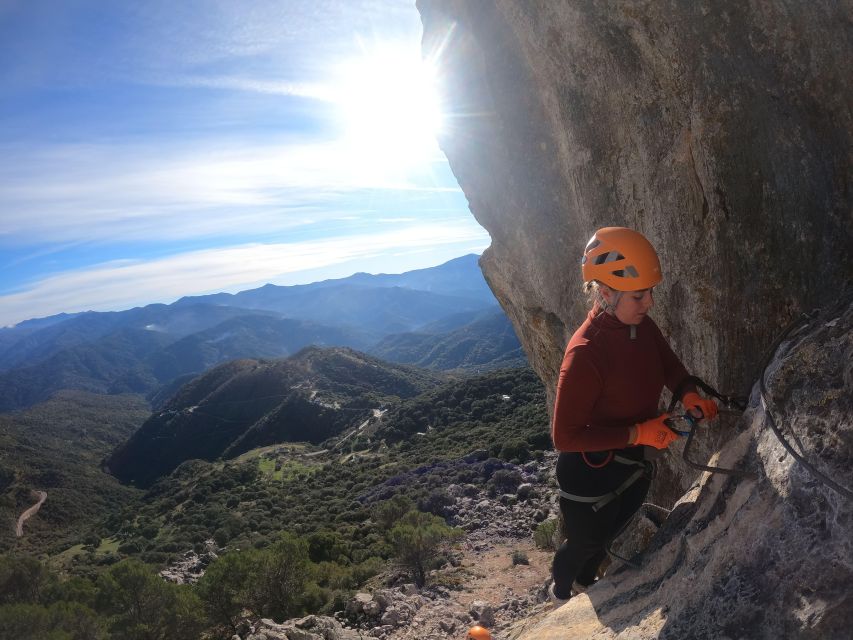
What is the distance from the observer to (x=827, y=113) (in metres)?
4.70

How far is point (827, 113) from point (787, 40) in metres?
0.76

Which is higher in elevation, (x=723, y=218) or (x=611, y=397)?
(x=723, y=218)

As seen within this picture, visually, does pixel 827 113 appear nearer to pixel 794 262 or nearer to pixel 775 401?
pixel 794 262

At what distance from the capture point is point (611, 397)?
4.16 m

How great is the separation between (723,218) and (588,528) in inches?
131

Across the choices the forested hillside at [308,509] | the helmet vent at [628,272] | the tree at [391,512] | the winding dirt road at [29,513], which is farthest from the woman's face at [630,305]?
the winding dirt road at [29,513]

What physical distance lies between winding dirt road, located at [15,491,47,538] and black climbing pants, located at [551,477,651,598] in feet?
286

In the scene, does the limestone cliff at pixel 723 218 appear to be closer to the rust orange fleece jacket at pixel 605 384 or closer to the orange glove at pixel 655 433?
the orange glove at pixel 655 433

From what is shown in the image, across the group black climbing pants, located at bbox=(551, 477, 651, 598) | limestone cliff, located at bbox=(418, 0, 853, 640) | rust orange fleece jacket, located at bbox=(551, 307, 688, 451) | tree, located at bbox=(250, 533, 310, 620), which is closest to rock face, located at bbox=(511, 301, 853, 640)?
limestone cliff, located at bbox=(418, 0, 853, 640)

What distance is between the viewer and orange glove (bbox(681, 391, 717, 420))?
4230mm

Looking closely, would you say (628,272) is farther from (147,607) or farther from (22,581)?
(22,581)

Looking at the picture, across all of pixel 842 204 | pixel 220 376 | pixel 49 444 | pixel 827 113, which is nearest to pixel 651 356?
pixel 842 204

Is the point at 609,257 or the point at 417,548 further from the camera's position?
the point at 417,548

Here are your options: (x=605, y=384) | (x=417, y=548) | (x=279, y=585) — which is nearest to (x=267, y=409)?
(x=279, y=585)
